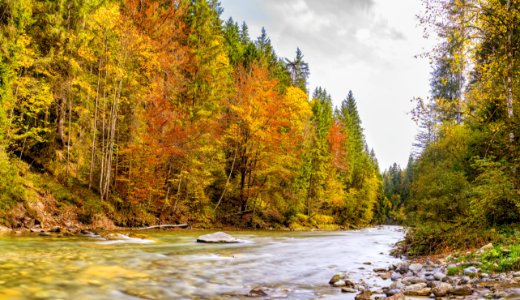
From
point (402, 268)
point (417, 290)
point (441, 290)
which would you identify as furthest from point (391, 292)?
point (402, 268)

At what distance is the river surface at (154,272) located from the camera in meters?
5.63

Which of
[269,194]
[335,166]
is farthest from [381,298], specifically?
[335,166]

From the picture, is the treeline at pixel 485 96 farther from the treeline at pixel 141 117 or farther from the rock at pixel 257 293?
the treeline at pixel 141 117

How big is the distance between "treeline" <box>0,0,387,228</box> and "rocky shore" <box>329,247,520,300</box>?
13.6m

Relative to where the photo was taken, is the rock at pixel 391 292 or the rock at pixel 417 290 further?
the rock at pixel 391 292

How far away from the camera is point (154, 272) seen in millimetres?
7375

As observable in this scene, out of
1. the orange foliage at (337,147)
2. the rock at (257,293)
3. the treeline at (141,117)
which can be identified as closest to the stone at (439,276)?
the rock at (257,293)

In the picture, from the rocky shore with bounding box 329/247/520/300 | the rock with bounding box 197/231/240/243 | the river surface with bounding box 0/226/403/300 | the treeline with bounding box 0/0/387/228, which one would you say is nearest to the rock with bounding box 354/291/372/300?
the rocky shore with bounding box 329/247/520/300

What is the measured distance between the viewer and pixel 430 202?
16.5 m

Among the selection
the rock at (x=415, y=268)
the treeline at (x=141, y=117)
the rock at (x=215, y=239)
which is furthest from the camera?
the treeline at (x=141, y=117)

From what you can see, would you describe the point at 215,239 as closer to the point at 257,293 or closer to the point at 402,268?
the point at 402,268

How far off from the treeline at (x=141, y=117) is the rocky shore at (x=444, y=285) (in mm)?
13588

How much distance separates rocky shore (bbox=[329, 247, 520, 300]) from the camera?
16.6 feet

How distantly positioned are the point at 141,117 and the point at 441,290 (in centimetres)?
1914
